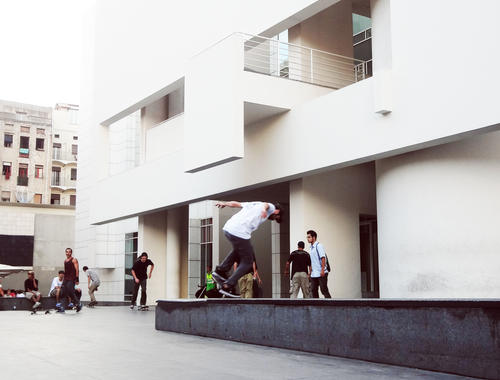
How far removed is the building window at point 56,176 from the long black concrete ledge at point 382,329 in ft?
186

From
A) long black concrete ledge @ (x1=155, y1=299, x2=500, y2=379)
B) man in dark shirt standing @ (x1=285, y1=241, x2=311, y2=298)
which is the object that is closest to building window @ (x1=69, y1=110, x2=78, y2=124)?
man in dark shirt standing @ (x1=285, y1=241, x2=311, y2=298)

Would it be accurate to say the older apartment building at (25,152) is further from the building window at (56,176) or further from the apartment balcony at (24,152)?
the building window at (56,176)

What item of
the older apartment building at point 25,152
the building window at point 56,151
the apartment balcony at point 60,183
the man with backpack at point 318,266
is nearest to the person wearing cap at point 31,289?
the man with backpack at point 318,266

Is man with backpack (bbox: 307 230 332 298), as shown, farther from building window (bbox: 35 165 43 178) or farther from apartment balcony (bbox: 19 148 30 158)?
building window (bbox: 35 165 43 178)

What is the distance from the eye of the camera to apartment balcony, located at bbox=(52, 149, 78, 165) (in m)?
63.0

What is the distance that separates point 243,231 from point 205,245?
21.7 meters

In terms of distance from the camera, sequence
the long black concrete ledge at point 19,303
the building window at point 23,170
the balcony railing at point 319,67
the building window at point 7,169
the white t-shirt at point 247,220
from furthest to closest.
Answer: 1. the building window at point 23,170
2. the building window at point 7,169
3. the long black concrete ledge at point 19,303
4. the balcony railing at point 319,67
5. the white t-shirt at point 247,220

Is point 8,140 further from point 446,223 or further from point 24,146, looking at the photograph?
point 446,223

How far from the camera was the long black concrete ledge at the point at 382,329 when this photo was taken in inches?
215

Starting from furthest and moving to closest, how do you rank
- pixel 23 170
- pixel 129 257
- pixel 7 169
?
pixel 23 170 → pixel 7 169 → pixel 129 257

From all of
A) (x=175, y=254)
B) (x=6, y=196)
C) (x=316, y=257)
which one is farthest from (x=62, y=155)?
(x=316, y=257)

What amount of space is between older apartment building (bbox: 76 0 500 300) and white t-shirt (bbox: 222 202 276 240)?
15.3 feet

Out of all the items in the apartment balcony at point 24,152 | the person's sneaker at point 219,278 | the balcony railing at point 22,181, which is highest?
the apartment balcony at point 24,152

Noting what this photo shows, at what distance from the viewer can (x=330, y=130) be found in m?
14.8
